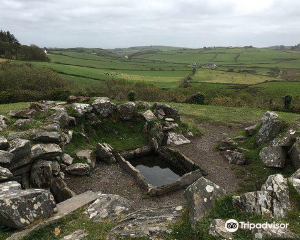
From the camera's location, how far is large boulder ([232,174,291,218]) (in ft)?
Result: 28.9

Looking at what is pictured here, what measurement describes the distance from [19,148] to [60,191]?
394 centimetres

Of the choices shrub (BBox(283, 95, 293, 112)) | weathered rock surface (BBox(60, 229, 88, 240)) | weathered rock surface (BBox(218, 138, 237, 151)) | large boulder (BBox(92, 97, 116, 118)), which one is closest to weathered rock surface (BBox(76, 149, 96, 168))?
large boulder (BBox(92, 97, 116, 118))

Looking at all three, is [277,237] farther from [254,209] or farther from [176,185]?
[176,185]

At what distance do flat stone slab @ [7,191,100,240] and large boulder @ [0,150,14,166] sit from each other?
479cm

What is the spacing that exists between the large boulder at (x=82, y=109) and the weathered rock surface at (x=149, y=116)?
226 inches

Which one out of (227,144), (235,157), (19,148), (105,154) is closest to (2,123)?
(19,148)

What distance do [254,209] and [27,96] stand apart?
38257mm

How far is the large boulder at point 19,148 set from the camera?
15242mm

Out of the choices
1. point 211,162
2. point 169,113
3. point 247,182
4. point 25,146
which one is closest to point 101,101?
point 169,113

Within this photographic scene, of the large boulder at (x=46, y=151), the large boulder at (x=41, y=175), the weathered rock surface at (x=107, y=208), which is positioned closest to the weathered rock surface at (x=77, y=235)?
the weathered rock surface at (x=107, y=208)

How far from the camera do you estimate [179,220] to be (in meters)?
9.72

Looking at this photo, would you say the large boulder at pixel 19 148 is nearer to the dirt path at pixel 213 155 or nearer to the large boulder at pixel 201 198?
the large boulder at pixel 201 198

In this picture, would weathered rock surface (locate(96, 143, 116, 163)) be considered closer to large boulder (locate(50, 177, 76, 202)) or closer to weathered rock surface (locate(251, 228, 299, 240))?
large boulder (locate(50, 177, 76, 202))

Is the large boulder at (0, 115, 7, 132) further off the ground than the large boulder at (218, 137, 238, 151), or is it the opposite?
the large boulder at (0, 115, 7, 132)
